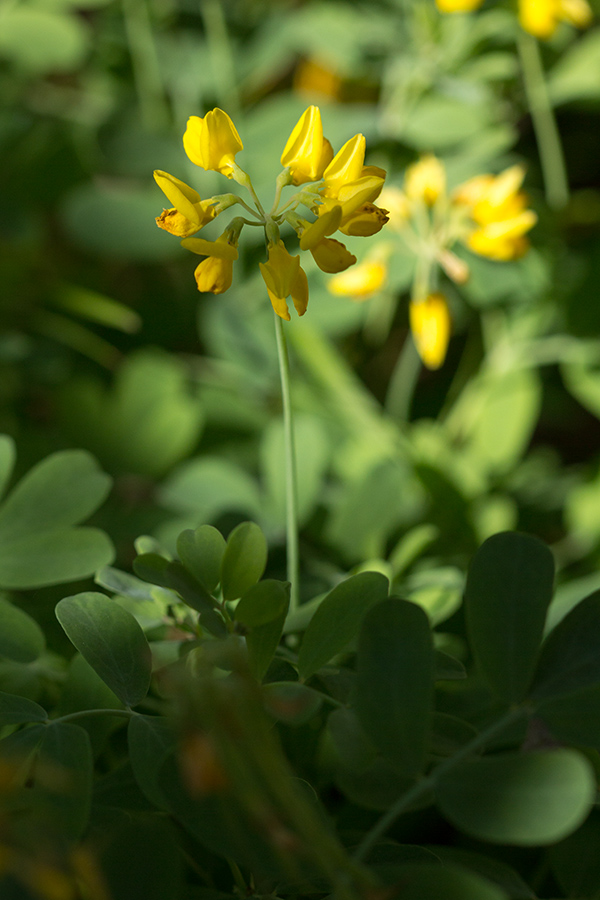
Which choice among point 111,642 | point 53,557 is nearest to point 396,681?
point 111,642

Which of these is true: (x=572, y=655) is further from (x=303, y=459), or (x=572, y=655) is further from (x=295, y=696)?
(x=303, y=459)

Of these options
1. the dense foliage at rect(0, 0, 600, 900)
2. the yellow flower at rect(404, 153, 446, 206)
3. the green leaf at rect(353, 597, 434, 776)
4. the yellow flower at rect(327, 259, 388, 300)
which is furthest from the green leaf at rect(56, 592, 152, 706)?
the yellow flower at rect(404, 153, 446, 206)

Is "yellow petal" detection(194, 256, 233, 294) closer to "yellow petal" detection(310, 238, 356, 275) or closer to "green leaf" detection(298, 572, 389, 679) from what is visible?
"yellow petal" detection(310, 238, 356, 275)

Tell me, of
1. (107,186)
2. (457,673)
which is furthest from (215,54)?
(457,673)

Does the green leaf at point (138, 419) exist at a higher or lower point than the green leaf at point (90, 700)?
lower

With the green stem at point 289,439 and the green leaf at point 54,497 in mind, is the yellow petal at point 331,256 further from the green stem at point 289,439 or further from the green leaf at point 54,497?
the green leaf at point 54,497

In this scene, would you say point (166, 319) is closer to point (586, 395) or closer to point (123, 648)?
point (586, 395)

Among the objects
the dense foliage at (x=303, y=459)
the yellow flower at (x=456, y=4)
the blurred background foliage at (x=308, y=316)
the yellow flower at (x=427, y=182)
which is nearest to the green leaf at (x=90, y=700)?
the dense foliage at (x=303, y=459)
